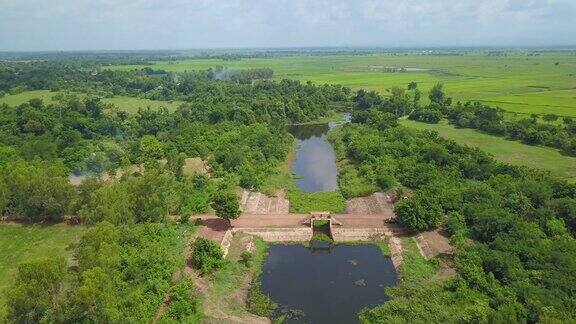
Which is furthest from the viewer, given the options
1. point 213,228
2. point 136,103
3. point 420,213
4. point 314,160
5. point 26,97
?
point 26,97

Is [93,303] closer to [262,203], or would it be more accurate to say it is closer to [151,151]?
[262,203]

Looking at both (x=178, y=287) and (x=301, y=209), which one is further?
(x=301, y=209)

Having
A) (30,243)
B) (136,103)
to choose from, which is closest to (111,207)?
(30,243)

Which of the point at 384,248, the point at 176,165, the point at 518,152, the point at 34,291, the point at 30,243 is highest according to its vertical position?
the point at 34,291

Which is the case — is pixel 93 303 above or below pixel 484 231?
above

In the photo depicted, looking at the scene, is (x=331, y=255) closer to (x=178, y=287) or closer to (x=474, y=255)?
(x=474, y=255)

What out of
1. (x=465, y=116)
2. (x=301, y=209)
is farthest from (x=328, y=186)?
(x=465, y=116)

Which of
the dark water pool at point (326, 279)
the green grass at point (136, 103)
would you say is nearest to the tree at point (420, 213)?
the dark water pool at point (326, 279)
